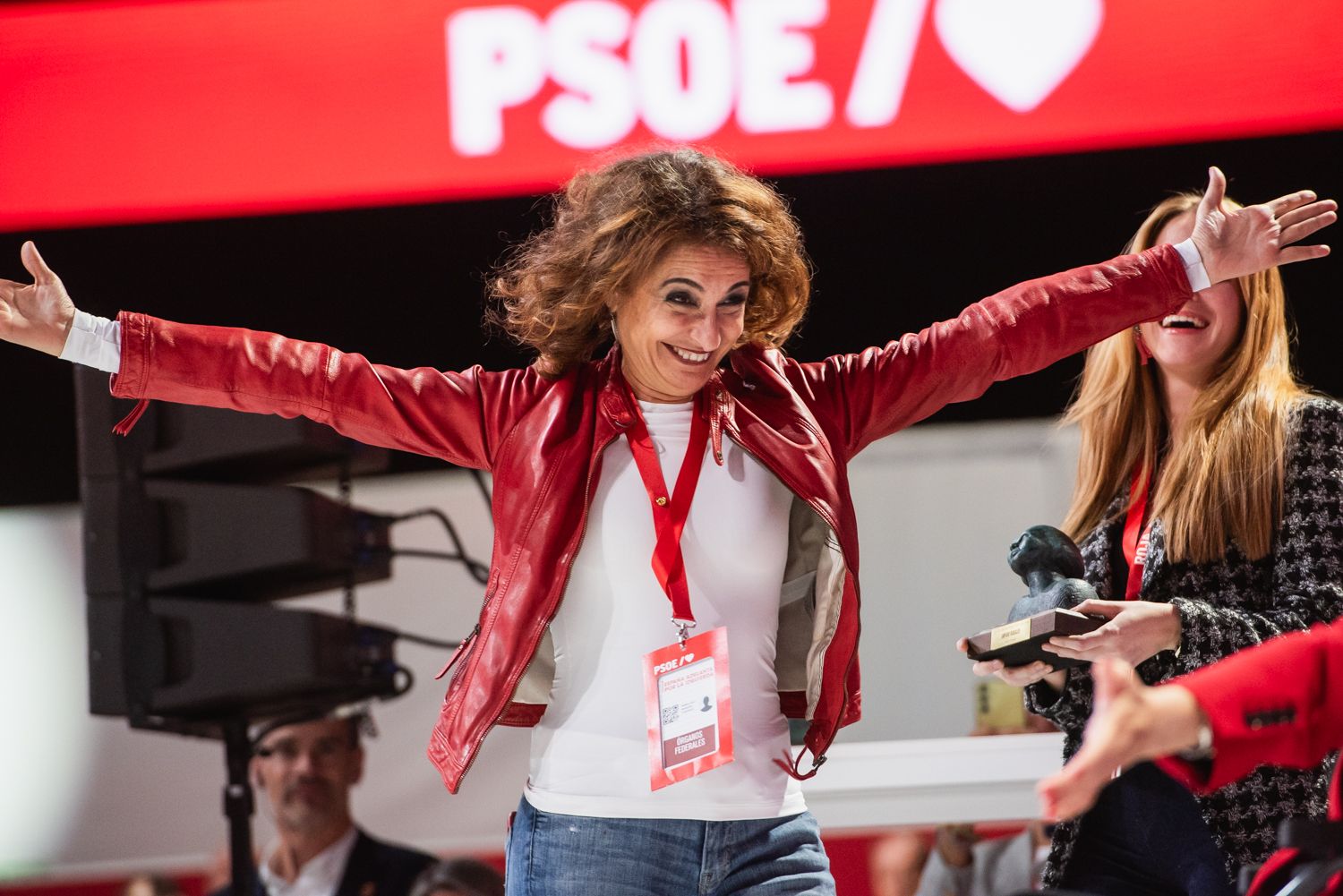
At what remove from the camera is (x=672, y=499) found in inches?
71.2

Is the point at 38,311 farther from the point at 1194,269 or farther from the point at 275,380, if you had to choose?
the point at 1194,269

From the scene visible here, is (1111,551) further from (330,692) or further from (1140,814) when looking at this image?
(330,692)

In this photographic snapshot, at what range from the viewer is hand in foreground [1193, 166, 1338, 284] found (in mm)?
2010

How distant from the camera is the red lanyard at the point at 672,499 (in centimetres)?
175

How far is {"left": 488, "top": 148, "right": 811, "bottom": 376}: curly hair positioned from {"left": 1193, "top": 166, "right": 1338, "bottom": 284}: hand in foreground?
0.54m

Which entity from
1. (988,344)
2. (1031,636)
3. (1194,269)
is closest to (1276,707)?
(1031,636)

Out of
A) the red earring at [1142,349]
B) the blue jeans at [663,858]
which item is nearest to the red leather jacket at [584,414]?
the blue jeans at [663,858]

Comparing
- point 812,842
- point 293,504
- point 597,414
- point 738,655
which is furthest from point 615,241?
point 293,504

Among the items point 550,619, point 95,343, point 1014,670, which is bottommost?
point 1014,670

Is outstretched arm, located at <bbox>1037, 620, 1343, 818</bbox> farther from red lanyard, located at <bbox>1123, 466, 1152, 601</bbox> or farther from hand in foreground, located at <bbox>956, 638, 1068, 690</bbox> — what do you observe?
red lanyard, located at <bbox>1123, 466, 1152, 601</bbox>

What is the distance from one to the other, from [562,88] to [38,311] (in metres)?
1.91

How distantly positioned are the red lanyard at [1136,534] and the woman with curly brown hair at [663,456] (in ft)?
0.85

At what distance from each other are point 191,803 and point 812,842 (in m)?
2.65

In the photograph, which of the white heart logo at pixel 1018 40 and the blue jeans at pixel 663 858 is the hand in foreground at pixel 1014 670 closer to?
the blue jeans at pixel 663 858
